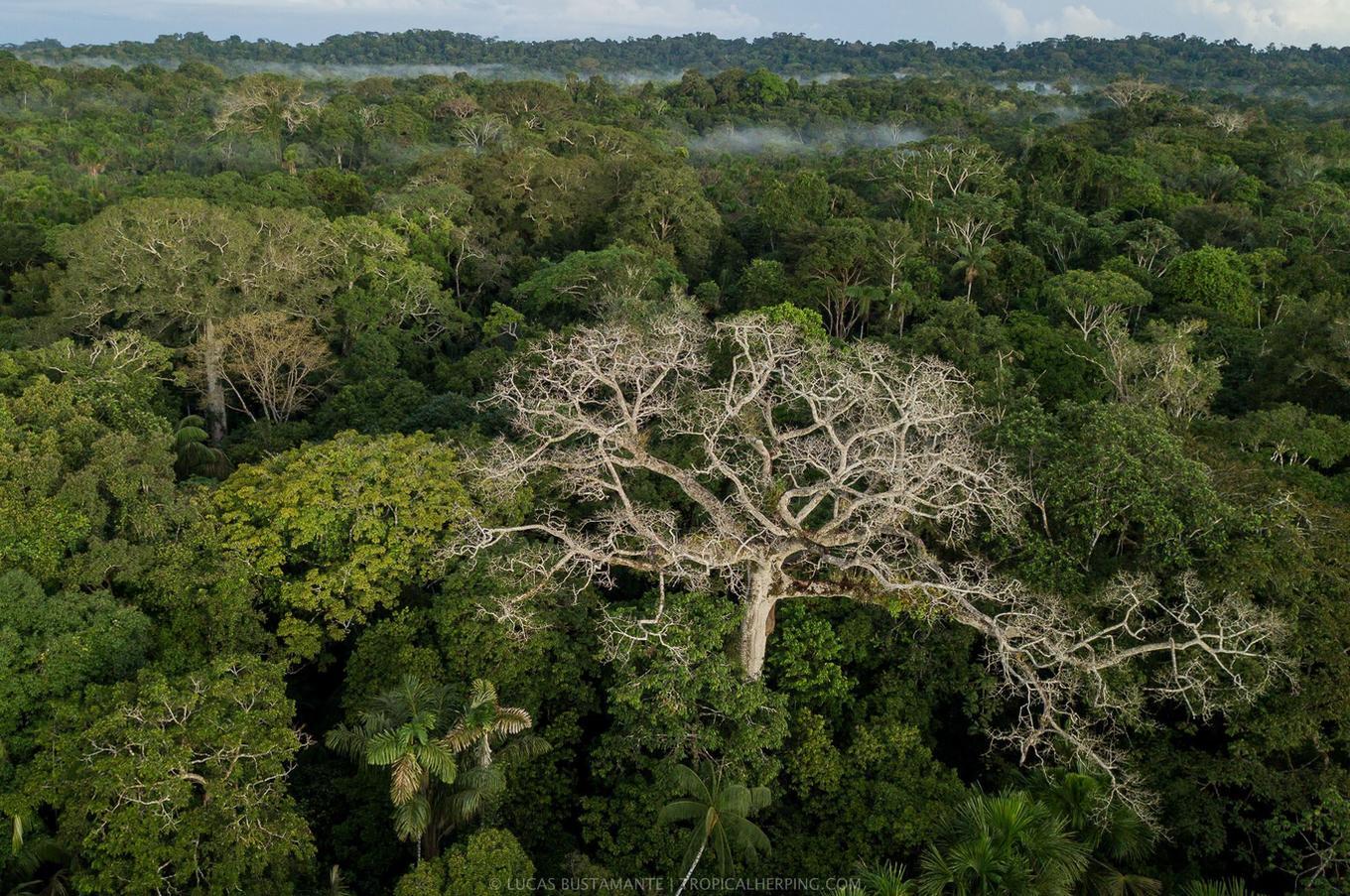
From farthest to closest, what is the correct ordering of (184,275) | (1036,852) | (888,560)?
(184,275), (888,560), (1036,852)

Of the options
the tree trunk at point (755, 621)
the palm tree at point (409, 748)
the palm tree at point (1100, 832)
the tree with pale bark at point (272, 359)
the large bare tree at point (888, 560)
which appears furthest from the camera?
the tree with pale bark at point (272, 359)

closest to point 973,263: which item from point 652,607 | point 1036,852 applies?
point 652,607

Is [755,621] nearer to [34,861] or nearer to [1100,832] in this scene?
[1100,832]

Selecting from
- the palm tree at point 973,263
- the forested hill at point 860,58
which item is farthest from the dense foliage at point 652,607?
the forested hill at point 860,58

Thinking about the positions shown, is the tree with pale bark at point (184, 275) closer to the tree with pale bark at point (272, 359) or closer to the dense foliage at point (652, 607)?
the dense foliage at point (652, 607)

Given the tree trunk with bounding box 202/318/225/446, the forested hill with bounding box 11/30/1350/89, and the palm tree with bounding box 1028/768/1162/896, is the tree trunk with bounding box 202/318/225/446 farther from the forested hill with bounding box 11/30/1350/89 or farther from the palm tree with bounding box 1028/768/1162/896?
the forested hill with bounding box 11/30/1350/89

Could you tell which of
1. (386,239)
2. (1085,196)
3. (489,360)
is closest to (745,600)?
(489,360)
